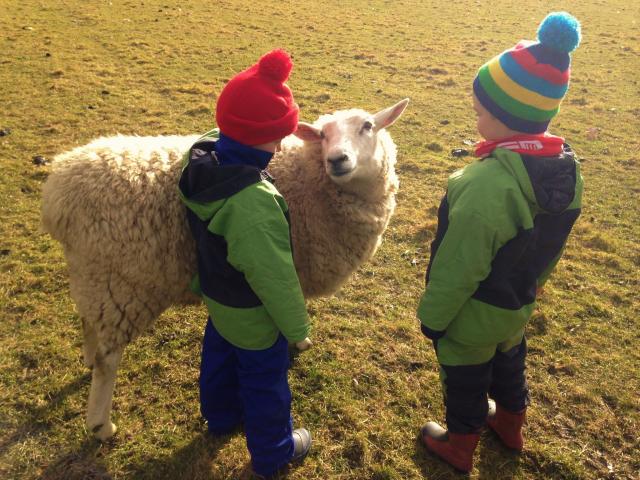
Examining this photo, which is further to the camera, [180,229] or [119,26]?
[119,26]

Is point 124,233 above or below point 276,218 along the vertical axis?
below

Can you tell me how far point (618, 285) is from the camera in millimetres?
4789

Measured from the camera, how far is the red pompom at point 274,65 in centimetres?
223

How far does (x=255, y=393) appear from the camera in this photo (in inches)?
102

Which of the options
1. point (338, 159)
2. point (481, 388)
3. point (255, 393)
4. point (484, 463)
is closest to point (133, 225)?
point (255, 393)

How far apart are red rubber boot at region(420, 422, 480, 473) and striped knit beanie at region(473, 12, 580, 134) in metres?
1.85

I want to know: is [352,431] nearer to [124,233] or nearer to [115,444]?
[115,444]

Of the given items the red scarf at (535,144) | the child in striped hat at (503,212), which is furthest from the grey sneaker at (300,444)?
the red scarf at (535,144)

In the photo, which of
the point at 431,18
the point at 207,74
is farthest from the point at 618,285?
the point at 431,18

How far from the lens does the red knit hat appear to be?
2.25 meters

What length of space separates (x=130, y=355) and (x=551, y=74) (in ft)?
11.1

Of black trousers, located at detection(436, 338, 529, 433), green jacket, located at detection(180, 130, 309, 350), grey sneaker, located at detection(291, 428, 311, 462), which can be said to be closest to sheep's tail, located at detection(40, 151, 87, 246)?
green jacket, located at detection(180, 130, 309, 350)

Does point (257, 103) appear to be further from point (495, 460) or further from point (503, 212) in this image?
point (495, 460)

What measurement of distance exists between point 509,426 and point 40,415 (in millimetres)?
3068
